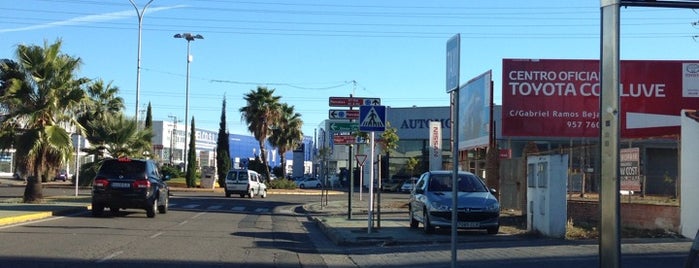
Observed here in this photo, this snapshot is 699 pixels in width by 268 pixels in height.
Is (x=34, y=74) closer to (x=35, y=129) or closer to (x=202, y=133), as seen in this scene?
(x=35, y=129)

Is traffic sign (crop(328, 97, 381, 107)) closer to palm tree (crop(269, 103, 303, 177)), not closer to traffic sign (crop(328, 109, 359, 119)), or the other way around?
traffic sign (crop(328, 109, 359, 119))

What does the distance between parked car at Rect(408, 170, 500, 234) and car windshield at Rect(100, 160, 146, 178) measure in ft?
28.9

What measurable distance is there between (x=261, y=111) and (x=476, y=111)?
3002cm

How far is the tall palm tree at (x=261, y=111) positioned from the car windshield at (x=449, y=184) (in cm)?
4198

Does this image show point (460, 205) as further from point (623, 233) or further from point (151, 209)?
point (151, 209)

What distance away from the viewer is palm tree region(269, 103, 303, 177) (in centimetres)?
6328

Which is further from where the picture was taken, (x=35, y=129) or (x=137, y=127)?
(x=137, y=127)

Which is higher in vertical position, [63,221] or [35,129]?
[35,129]

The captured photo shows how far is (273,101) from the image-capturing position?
194ft

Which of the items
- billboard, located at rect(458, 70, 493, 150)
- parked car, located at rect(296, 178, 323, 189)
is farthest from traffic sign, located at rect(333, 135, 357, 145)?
parked car, located at rect(296, 178, 323, 189)

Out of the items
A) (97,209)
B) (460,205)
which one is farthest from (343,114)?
(97,209)

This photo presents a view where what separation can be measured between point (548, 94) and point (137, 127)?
18.8 meters

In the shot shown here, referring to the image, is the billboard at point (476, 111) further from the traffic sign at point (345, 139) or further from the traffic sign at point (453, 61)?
the traffic sign at point (453, 61)

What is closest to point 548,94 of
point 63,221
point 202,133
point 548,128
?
point 548,128
